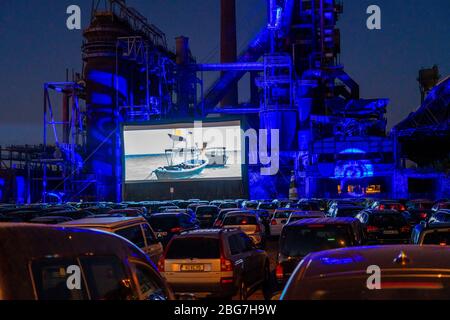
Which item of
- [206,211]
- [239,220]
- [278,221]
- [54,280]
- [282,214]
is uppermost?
[54,280]

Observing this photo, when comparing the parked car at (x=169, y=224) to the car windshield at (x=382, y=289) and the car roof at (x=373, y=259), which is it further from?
the car windshield at (x=382, y=289)

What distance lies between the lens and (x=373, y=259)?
14.1 feet

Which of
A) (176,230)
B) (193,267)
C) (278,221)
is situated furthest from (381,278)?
(278,221)

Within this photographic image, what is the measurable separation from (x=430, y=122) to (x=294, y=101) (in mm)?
26188

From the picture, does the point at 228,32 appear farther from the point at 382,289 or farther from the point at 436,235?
the point at 382,289

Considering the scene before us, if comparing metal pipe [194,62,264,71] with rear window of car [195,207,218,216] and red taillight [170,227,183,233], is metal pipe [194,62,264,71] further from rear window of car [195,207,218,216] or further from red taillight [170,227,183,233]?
red taillight [170,227,183,233]

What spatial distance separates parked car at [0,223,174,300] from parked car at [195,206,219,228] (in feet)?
84.4

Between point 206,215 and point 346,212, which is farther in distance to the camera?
point 206,215

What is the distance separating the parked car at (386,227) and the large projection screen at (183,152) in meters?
31.8

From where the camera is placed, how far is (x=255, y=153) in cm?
7212

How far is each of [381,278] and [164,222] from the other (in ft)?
52.6

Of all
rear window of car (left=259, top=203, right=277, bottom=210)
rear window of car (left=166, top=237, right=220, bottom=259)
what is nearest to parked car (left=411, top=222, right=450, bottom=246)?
rear window of car (left=166, top=237, right=220, bottom=259)

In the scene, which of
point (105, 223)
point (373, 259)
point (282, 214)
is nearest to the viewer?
point (373, 259)

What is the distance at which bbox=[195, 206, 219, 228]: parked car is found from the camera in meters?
31.3
